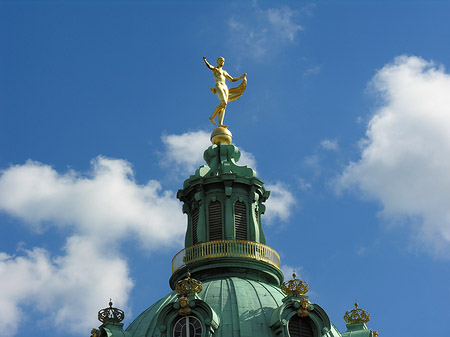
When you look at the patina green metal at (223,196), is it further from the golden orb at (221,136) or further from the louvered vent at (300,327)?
the louvered vent at (300,327)

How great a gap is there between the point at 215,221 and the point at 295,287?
9.83m

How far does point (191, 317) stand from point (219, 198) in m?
12.0

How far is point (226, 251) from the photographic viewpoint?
67.5m

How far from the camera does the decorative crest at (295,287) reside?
6206 centimetres

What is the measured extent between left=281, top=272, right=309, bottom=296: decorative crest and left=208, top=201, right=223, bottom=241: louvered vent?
8145 millimetres

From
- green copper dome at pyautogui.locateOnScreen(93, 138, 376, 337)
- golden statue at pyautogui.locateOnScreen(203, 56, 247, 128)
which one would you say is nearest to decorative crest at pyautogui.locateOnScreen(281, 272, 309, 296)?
green copper dome at pyautogui.locateOnScreen(93, 138, 376, 337)

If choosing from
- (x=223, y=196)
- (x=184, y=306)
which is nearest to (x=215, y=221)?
(x=223, y=196)

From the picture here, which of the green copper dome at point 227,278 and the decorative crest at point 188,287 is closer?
the green copper dome at point 227,278

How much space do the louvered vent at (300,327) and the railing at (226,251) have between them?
6.90m

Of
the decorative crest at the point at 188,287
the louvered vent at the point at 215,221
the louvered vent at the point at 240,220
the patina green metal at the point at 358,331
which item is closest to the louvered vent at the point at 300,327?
the patina green metal at the point at 358,331

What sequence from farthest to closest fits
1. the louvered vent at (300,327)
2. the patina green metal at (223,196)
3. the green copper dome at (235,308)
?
1. the patina green metal at (223,196)
2. the louvered vent at (300,327)
3. the green copper dome at (235,308)

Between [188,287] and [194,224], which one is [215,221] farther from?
[188,287]

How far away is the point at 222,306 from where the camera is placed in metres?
62.2

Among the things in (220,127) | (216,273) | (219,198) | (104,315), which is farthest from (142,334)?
(220,127)
